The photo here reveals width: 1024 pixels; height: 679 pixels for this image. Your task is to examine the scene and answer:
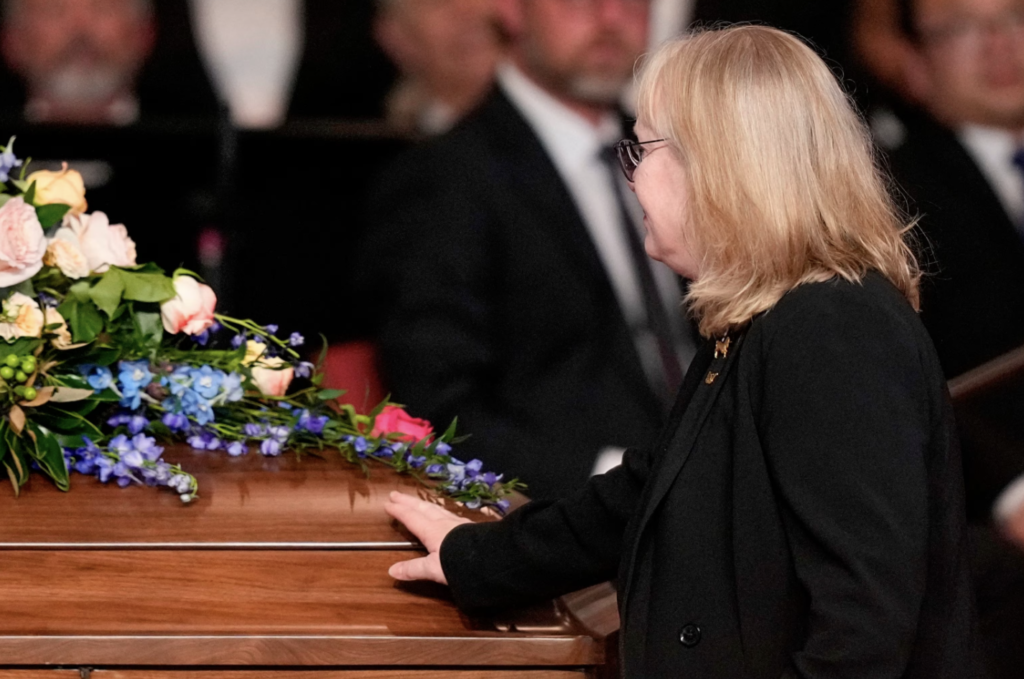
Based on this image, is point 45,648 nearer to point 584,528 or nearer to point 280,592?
point 280,592

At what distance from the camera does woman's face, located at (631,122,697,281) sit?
3.85 feet

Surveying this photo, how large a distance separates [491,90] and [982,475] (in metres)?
Answer: 1.35

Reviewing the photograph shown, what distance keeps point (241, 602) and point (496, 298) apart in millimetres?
1105

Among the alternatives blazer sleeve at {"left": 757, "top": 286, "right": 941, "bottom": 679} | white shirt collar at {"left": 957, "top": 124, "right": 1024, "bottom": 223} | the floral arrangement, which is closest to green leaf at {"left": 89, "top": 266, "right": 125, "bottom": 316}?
the floral arrangement

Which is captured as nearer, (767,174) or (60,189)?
(767,174)

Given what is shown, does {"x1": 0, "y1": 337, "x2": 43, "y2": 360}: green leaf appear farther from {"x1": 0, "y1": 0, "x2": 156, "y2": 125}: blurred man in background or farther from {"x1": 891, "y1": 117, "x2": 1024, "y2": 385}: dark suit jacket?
{"x1": 891, "y1": 117, "x2": 1024, "y2": 385}: dark suit jacket

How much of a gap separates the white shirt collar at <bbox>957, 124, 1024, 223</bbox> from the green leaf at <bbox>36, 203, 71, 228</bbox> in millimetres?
1787

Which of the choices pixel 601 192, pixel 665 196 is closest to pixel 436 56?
pixel 601 192

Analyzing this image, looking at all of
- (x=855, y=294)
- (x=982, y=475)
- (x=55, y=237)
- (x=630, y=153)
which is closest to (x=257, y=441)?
(x=55, y=237)

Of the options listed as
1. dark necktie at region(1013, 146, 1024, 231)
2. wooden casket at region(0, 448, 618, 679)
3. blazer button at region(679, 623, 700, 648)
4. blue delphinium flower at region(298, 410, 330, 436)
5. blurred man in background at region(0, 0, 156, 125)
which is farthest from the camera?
dark necktie at region(1013, 146, 1024, 231)

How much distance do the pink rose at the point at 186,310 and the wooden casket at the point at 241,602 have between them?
268 mm

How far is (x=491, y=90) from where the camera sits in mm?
2338

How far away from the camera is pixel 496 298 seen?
7.65ft

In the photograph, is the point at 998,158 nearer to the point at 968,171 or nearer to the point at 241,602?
the point at 968,171
